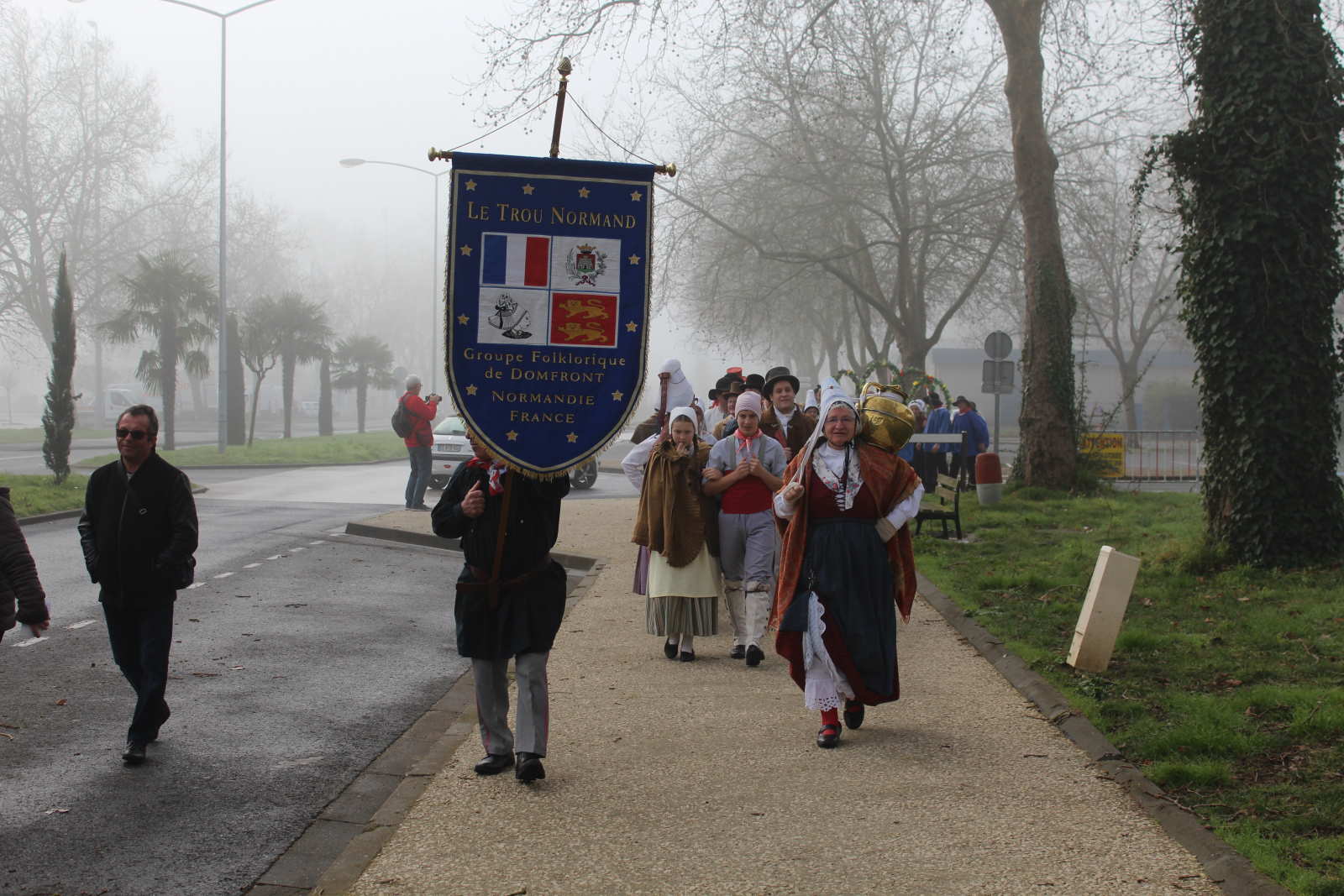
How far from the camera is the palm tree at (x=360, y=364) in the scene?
62.2m

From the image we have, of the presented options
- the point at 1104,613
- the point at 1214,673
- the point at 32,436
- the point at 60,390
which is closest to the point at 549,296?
the point at 1104,613

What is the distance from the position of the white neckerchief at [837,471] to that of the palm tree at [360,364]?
5661 centimetres

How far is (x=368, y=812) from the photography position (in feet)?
17.8

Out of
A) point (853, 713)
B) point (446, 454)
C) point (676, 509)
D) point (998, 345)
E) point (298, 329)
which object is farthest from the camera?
point (298, 329)

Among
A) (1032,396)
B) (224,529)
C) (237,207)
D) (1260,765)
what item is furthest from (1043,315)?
(237,207)

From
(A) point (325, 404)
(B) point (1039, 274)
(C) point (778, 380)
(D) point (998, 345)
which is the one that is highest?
(B) point (1039, 274)

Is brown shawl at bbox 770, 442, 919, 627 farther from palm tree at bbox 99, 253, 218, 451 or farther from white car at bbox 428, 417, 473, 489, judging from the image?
palm tree at bbox 99, 253, 218, 451

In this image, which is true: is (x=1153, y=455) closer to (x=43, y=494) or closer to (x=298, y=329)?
(x=43, y=494)

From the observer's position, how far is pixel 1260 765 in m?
5.82

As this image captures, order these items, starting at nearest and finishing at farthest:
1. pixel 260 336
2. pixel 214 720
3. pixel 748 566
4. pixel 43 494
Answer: pixel 214 720 < pixel 748 566 < pixel 43 494 < pixel 260 336

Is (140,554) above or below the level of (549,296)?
below

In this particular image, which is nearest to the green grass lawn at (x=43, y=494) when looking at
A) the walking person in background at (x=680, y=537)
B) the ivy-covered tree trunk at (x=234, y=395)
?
the walking person in background at (x=680, y=537)

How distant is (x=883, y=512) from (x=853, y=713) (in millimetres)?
1001

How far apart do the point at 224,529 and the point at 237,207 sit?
60.8m
